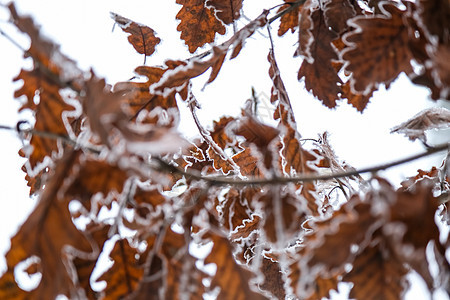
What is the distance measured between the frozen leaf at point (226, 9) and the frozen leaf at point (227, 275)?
36 centimetres

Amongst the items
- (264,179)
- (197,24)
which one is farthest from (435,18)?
(197,24)

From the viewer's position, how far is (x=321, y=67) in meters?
0.52

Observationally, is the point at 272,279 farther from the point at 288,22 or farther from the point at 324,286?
the point at 288,22

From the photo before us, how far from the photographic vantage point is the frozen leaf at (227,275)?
13.2 inches

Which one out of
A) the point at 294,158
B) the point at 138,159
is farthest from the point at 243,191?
the point at 138,159

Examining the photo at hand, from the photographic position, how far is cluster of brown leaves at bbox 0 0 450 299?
0.26 meters

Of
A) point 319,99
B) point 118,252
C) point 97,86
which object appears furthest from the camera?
point 319,99

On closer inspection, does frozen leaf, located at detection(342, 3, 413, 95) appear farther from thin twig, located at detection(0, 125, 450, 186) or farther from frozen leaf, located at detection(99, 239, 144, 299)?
frozen leaf, located at detection(99, 239, 144, 299)

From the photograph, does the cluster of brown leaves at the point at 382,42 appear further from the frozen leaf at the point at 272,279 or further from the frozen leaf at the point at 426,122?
the frozen leaf at the point at 272,279

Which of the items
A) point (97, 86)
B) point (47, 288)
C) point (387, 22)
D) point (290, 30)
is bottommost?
point (47, 288)

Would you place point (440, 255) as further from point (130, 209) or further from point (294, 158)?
point (130, 209)

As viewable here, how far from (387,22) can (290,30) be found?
29cm

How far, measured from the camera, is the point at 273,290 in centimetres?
64

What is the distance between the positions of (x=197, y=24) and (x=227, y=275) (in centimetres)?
44
